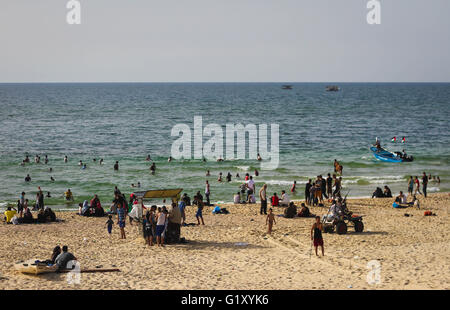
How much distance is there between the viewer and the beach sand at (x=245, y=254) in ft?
42.8

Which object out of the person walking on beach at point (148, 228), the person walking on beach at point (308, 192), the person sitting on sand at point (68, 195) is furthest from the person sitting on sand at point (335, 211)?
the person sitting on sand at point (68, 195)

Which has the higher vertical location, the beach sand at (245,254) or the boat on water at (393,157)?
the boat on water at (393,157)

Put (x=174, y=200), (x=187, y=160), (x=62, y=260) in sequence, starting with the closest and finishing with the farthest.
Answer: (x=62, y=260) → (x=174, y=200) → (x=187, y=160)

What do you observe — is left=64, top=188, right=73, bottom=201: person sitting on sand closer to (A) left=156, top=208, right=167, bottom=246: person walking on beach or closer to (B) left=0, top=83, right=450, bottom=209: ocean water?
(B) left=0, top=83, right=450, bottom=209: ocean water

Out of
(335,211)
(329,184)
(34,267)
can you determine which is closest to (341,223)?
(335,211)

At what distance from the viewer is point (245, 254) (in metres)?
16.0

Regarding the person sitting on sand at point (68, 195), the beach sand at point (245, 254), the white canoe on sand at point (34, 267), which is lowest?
the person sitting on sand at point (68, 195)

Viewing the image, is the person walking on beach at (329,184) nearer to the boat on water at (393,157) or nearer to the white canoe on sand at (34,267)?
the white canoe on sand at (34,267)

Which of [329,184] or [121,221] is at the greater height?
[329,184]

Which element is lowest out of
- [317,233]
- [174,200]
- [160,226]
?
[160,226]

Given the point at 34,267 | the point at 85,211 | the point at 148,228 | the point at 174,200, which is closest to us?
the point at 34,267

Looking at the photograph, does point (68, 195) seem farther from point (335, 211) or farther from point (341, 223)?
point (341, 223)
